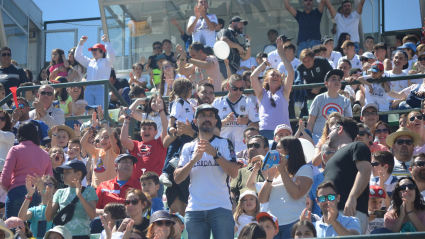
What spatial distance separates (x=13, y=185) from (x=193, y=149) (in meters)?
3.06

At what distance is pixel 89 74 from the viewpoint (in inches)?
499

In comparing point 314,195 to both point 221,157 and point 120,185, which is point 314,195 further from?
point 120,185

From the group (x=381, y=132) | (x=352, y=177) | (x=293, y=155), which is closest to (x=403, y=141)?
(x=381, y=132)

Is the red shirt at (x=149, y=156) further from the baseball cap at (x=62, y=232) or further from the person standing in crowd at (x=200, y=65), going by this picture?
the person standing in crowd at (x=200, y=65)

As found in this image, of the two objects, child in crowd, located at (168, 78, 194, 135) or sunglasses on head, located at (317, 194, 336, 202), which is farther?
child in crowd, located at (168, 78, 194, 135)

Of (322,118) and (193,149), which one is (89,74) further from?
(193,149)

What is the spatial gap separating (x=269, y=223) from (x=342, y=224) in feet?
2.90

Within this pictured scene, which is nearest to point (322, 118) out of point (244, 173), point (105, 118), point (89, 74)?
point (244, 173)

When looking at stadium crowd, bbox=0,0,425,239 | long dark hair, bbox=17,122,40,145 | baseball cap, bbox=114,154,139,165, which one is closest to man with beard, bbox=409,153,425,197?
stadium crowd, bbox=0,0,425,239

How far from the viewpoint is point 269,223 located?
6.09 m

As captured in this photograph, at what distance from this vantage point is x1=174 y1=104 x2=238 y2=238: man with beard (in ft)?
19.9

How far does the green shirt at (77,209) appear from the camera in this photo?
706 cm

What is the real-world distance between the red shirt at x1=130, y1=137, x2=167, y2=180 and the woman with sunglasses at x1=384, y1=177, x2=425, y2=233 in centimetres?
349

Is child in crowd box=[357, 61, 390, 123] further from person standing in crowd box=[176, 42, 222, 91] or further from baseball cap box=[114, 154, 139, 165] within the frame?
baseball cap box=[114, 154, 139, 165]
